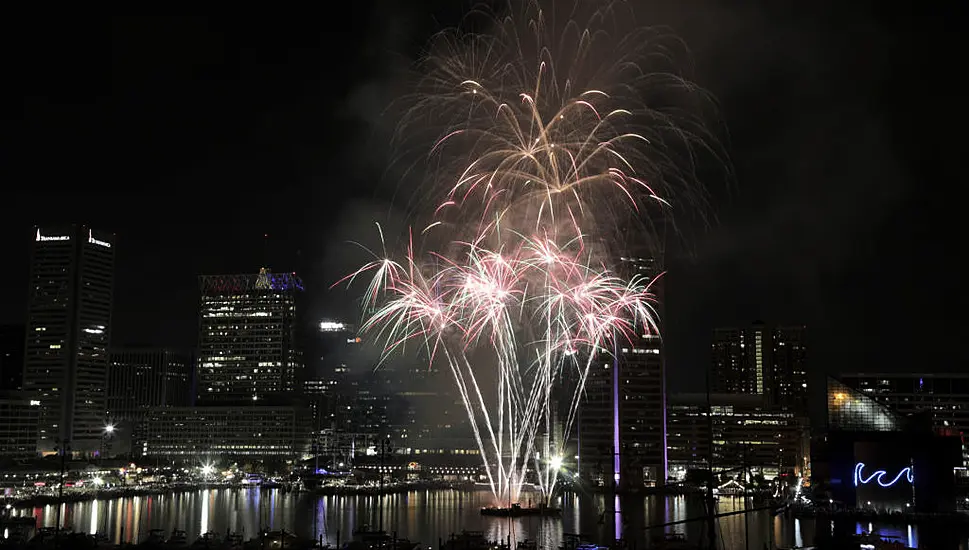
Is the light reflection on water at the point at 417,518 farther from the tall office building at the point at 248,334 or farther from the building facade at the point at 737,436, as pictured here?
the tall office building at the point at 248,334

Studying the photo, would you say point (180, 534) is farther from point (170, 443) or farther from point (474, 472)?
point (170, 443)

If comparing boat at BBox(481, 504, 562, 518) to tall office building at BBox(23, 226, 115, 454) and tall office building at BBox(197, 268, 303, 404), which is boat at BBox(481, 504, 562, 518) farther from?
tall office building at BBox(197, 268, 303, 404)

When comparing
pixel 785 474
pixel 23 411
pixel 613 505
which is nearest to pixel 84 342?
pixel 23 411

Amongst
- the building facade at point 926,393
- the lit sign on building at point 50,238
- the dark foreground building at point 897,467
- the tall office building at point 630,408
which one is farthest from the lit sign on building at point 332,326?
the dark foreground building at point 897,467

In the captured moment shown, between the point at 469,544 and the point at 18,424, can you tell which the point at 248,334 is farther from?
the point at 469,544

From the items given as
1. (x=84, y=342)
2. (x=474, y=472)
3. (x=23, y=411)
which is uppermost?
(x=84, y=342)
